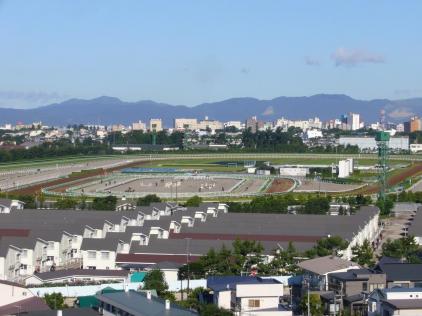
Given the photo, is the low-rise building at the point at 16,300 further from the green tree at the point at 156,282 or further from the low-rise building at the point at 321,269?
the low-rise building at the point at 321,269

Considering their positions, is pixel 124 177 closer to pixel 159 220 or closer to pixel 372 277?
pixel 159 220

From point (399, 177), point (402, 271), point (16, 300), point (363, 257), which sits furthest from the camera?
point (399, 177)

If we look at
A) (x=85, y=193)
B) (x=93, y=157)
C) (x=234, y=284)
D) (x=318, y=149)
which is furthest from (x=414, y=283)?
(x=318, y=149)

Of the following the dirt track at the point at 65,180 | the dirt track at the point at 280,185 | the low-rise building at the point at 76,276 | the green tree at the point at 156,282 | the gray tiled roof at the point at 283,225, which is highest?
the gray tiled roof at the point at 283,225

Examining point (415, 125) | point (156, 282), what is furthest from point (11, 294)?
point (415, 125)

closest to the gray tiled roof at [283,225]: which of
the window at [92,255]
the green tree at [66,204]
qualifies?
the window at [92,255]

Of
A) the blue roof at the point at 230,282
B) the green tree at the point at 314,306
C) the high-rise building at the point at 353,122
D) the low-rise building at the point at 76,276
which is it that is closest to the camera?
the green tree at the point at 314,306

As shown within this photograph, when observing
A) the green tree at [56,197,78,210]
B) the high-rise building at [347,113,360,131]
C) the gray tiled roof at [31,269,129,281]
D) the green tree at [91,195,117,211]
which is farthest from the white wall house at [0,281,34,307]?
the high-rise building at [347,113,360,131]

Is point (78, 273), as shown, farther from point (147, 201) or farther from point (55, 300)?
point (147, 201)

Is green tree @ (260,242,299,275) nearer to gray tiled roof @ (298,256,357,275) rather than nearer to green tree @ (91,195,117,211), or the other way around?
gray tiled roof @ (298,256,357,275)
